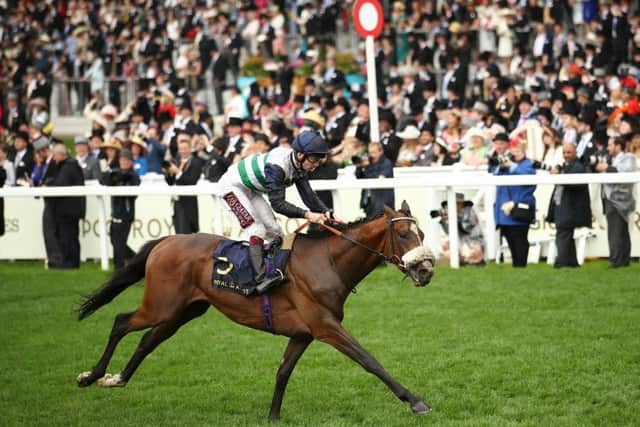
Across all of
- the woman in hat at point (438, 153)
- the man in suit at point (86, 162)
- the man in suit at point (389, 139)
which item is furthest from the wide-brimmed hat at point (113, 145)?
the woman in hat at point (438, 153)

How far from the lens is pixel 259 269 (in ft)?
26.2

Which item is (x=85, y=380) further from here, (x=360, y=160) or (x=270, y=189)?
(x=360, y=160)

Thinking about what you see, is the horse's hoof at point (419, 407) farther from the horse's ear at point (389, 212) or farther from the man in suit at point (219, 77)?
the man in suit at point (219, 77)

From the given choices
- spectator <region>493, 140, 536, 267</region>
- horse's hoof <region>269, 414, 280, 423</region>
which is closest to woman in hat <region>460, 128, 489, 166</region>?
spectator <region>493, 140, 536, 267</region>

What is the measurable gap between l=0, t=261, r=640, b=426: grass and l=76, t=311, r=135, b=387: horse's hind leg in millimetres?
173

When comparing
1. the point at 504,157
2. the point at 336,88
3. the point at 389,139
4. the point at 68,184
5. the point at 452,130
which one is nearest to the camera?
the point at 504,157

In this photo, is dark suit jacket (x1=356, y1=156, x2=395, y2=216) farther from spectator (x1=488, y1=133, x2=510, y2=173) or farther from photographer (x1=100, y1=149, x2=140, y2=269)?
photographer (x1=100, y1=149, x2=140, y2=269)

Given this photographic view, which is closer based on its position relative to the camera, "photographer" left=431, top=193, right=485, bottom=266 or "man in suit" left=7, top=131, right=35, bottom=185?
"photographer" left=431, top=193, right=485, bottom=266

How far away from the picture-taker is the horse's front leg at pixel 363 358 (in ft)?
24.0

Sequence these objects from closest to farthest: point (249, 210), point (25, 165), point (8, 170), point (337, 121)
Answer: point (249, 210) → point (8, 170) → point (25, 165) → point (337, 121)

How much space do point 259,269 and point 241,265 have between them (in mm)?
154

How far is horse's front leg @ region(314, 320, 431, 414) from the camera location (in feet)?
24.0

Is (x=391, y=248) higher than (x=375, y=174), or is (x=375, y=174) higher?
(x=375, y=174)

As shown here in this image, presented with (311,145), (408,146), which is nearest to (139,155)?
(408,146)
